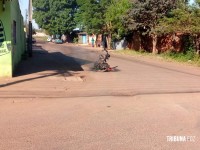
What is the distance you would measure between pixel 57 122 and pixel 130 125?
1503 millimetres

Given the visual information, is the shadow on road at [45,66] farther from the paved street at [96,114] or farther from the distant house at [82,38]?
the distant house at [82,38]

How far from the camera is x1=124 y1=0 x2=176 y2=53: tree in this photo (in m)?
33.1

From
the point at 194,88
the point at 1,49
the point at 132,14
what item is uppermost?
the point at 132,14

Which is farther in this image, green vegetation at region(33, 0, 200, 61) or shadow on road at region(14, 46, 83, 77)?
green vegetation at region(33, 0, 200, 61)

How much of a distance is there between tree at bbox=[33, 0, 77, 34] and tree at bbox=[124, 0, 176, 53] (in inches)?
1844

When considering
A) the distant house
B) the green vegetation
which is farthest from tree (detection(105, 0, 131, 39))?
the distant house

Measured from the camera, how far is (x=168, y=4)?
32750 mm

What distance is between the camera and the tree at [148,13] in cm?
3306

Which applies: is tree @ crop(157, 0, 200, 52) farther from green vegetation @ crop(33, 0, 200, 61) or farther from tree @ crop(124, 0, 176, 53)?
tree @ crop(124, 0, 176, 53)

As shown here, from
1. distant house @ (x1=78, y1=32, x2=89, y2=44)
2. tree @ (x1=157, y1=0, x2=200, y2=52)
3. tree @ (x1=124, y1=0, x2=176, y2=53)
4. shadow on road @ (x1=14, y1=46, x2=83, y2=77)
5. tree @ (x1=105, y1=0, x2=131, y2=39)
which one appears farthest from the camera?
distant house @ (x1=78, y1=32, x2=89, y2=44)

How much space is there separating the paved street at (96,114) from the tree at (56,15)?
68147mm

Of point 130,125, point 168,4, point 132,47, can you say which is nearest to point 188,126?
point 130,125

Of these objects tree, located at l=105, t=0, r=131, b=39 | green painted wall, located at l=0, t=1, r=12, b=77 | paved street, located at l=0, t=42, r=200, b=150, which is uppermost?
tree, located at l=105, t=0, r=131, b=39

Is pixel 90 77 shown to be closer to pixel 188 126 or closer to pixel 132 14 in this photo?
pixel 188 126
